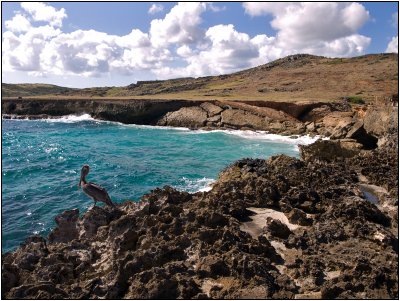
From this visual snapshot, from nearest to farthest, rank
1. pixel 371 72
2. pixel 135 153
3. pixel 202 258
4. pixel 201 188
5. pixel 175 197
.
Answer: pixel 202 258, pixel 175 197, pixel 201 188, pixel 135 153, pixel 371 72

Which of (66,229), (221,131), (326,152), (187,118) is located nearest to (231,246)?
(66,229)

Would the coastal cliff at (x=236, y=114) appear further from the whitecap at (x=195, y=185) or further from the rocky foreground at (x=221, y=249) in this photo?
the rocky foreground at (x=221, y=249)

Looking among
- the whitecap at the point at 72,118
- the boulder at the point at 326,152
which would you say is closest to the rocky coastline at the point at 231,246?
the boulder at the point at 326,152

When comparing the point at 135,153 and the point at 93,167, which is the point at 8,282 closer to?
the point at 93,167

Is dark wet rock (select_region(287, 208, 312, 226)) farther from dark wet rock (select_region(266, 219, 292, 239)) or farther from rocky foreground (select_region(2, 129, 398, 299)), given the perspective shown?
dark wet rock (select_region(266, 219, 292, 239))

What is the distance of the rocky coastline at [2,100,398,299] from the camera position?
28.7 ft

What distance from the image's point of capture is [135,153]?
3750 centimetres

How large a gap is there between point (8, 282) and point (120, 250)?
8.84ft

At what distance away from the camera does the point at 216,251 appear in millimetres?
10281

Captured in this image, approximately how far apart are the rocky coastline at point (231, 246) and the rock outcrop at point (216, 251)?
0.03m

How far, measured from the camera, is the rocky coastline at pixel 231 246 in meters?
8.73

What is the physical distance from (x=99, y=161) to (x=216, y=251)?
24.8 meters

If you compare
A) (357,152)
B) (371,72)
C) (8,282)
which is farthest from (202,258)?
(371,72)

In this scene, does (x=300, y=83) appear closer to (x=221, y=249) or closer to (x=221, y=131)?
(x=221, y=131)
